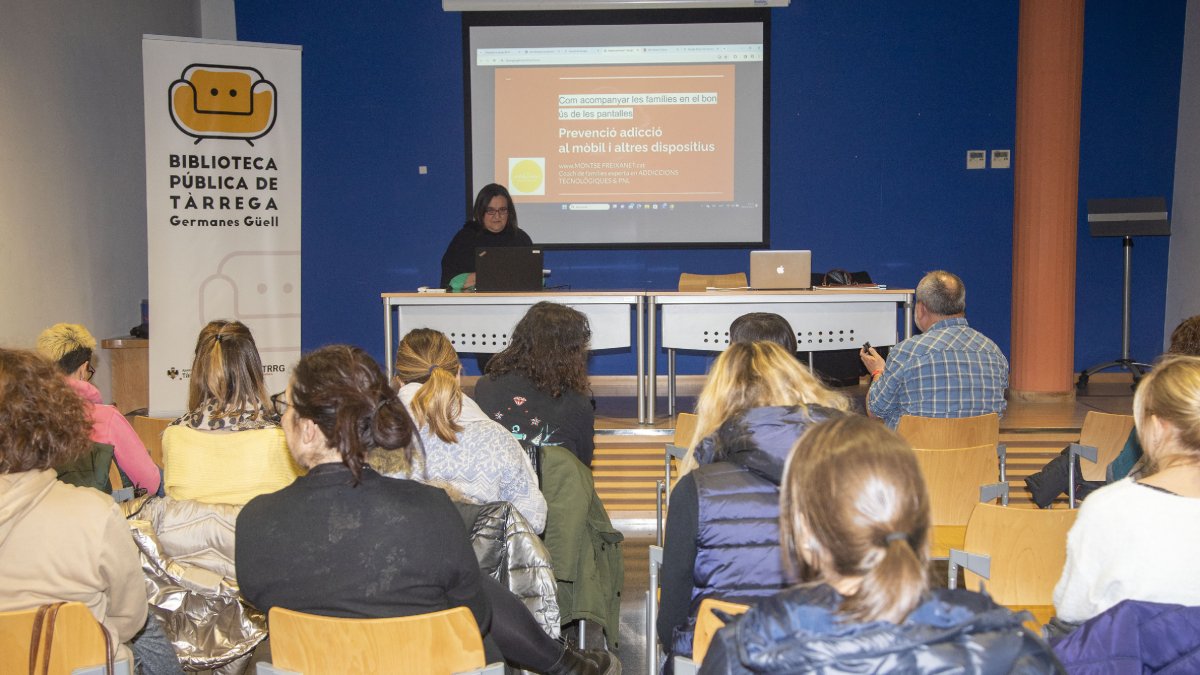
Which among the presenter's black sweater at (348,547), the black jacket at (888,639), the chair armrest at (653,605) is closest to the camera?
the black jacket at (888,639)

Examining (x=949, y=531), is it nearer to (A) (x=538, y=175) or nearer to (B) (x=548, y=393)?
(B) (x=548, y=393)

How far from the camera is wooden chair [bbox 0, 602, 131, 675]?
1693 mm

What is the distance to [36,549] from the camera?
5.90ft

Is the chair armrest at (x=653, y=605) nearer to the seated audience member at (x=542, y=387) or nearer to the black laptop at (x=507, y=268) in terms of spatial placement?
the seated audience member at (x=542, y=387)

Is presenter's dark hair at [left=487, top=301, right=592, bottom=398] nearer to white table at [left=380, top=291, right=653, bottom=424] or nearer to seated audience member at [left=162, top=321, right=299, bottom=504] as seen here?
seated audience member at [left=162, top=321, right=299, bottom=504]

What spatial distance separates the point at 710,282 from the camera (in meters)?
5.94

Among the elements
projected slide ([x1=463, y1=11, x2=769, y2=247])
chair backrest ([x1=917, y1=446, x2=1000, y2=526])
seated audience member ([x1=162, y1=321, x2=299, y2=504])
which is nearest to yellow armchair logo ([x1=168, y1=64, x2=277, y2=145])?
projected slide ([x1=463, y1=11, x2=769, y2=247])

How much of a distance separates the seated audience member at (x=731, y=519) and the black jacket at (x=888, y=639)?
74cm

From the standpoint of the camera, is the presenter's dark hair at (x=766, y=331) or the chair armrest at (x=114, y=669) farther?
the presenter's dark hair at (x=766, y=331)

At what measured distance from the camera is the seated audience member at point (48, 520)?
70.6 inches

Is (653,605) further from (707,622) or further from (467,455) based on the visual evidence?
(707,622)

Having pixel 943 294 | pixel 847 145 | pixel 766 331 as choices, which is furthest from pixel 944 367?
pixel 847 145

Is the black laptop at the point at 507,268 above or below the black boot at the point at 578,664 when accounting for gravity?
above

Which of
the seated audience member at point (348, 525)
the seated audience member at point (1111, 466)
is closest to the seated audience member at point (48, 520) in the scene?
the seated audience member at point (348, 525)
